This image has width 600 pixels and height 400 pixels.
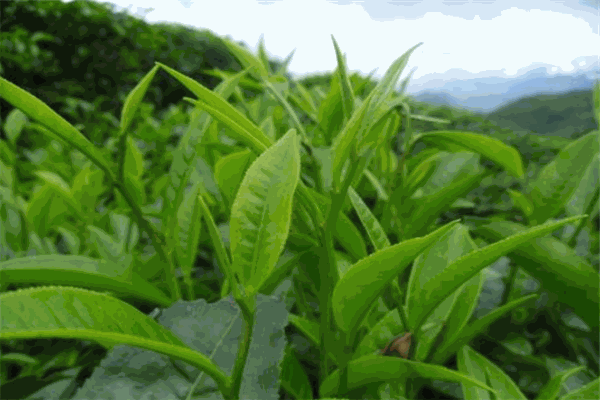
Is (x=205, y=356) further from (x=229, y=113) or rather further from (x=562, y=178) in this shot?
(x=562, y=178)

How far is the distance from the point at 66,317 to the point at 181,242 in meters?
0.43

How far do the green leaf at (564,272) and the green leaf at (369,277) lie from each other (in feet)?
1.18

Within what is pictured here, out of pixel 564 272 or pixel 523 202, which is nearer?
pixel 564 272

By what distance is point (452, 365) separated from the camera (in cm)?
94

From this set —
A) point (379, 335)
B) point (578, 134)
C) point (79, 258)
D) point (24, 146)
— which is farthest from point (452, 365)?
point (24, 146)

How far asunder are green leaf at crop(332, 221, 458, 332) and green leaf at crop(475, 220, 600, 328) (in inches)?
14.2

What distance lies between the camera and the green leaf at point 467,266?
0.46m

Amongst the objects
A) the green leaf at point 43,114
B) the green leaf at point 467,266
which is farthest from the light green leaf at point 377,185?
the green leaf at point 43,114

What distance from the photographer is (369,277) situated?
480 millimetres

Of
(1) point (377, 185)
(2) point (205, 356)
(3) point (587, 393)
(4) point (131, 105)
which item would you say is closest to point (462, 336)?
(3) point (587, 393)

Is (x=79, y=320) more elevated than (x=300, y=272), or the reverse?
(x=79, y=320)

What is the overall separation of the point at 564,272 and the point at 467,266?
Answer: 1.24ft

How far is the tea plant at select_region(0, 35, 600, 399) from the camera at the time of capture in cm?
Result: 45

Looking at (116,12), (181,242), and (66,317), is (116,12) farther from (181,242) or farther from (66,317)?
(66,317)
